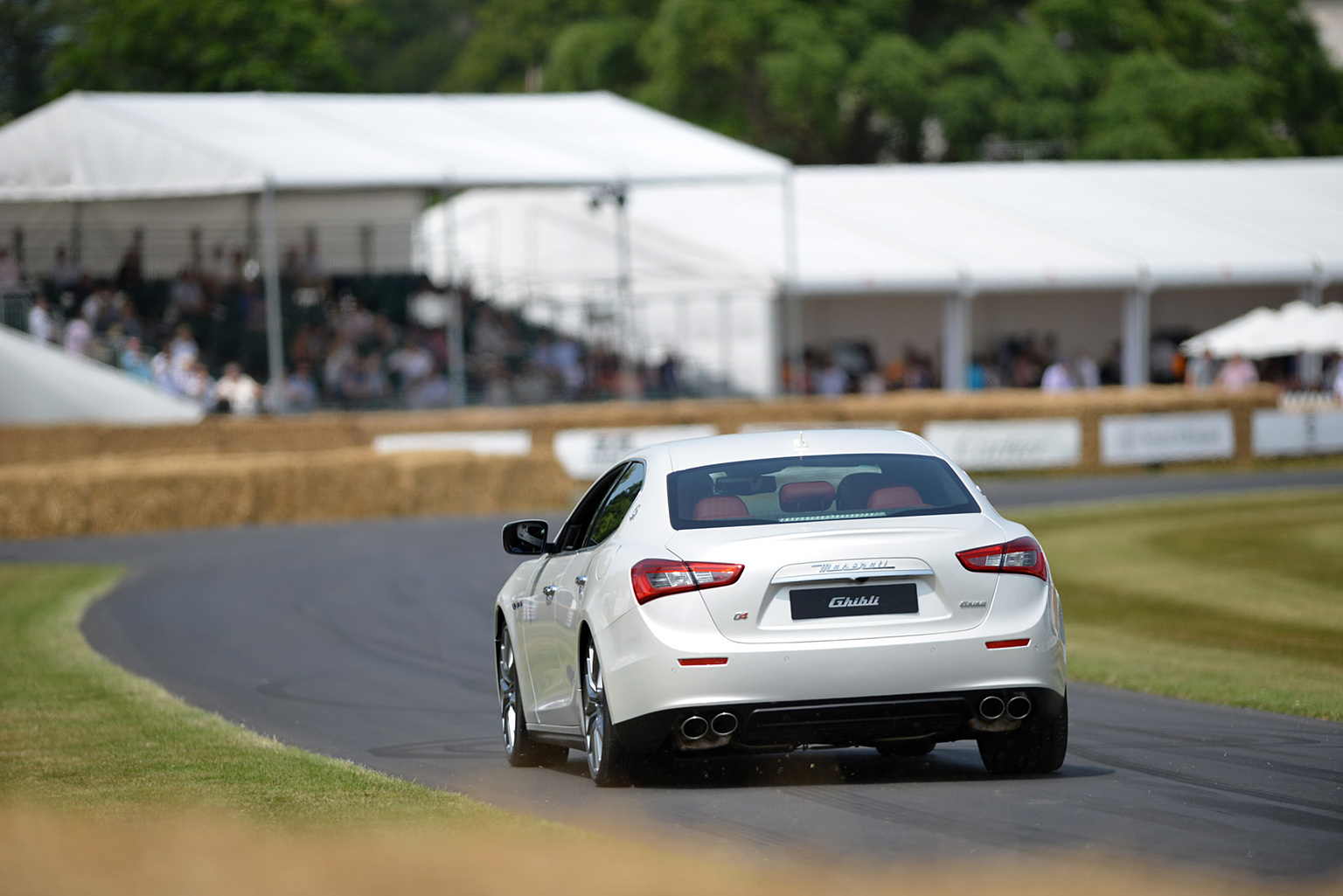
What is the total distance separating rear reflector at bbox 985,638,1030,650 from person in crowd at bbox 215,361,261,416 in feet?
82.3

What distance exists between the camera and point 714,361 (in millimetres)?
41094

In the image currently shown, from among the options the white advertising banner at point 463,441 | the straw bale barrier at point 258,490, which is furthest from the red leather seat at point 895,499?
the white advertising banner at point 463,441

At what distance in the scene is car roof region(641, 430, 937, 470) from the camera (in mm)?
8195

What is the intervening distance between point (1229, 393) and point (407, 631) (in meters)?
22.4

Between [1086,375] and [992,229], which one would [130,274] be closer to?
[992,229]

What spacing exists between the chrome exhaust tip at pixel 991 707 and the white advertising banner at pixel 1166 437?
86.9ft

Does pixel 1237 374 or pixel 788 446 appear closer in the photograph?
pixel 788 446

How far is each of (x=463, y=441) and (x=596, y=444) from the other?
2137mm

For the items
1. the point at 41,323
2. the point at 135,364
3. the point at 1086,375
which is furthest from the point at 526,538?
the point at 1086,375

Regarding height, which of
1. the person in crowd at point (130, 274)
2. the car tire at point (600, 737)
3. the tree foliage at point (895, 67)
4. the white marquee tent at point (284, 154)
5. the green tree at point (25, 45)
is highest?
the green tree at point (25, 45)

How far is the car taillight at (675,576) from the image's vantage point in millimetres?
7379

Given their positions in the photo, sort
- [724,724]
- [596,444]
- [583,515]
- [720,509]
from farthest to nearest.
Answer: [596,444]
[583,515]
[720,509]
[724,724]

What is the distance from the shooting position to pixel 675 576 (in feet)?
24.4

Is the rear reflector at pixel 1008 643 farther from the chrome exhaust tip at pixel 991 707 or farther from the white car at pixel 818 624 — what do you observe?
the chrome exhaust tip at pixel 991 707
